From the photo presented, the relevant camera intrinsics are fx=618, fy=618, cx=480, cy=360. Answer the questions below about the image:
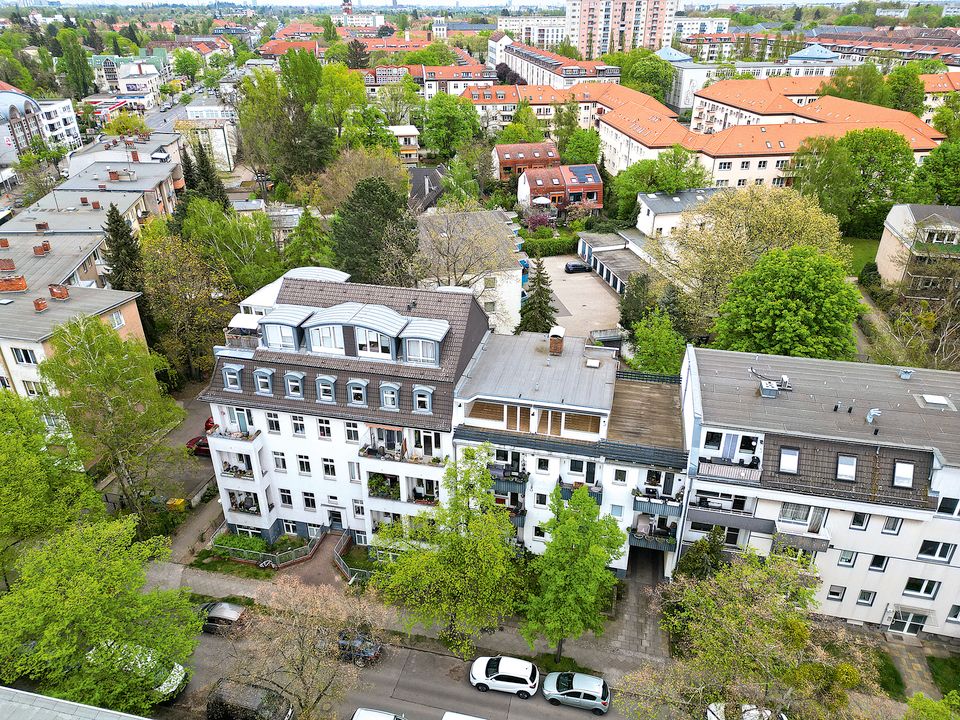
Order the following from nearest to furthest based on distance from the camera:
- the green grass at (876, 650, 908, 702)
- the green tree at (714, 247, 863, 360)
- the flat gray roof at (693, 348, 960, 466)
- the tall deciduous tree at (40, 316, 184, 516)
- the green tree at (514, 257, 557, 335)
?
the green grass at (876, 650, 908, 702) < the flat gray roof at (693, 348, 960, 466) < the tall deciduous tree at (40, 316, 184, 516) < the green tree at (714, 247, 863, 360) < the green tree at (514, 257, 557, 335)

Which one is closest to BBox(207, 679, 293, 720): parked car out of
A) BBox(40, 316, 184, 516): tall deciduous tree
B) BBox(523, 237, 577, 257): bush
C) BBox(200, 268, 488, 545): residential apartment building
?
BBox(200, 268, 488, 545): residential apartment building

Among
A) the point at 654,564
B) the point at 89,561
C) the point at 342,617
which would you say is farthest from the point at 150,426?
the point at 654,564

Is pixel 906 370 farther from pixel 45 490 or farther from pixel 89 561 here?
pixel 45 490

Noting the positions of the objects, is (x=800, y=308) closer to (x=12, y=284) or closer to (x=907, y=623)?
(x=907, y=623)

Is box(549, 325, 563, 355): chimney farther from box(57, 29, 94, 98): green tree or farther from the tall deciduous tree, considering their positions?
box(57, 29, 94, 98): green tree

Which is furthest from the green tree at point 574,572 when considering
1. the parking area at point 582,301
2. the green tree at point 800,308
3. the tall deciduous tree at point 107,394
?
the parking area at point 582,301

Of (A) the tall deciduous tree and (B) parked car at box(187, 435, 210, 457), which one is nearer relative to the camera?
(A) the tall deciduous tree

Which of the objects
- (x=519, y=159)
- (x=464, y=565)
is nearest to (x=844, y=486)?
(x=464, y=565)
